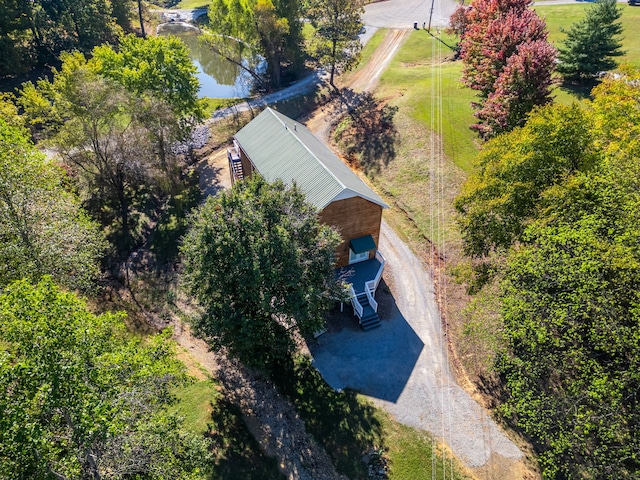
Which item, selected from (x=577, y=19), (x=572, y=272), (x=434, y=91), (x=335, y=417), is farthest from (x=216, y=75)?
(x=572, y=272)

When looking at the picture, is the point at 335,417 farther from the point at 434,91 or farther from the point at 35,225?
the point at 434,91

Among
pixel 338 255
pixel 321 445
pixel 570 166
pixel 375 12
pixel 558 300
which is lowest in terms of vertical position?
pixel 321 445

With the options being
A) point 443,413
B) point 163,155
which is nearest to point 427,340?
point 443,413

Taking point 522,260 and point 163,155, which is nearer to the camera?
point 522,260

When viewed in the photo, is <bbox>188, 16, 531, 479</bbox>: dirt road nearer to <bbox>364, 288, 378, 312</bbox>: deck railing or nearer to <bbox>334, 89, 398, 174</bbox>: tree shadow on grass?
<bbox>364, 288, 378, 312</bbox>: deck railing

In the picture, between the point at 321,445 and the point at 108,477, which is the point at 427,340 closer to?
the point at 321,445
